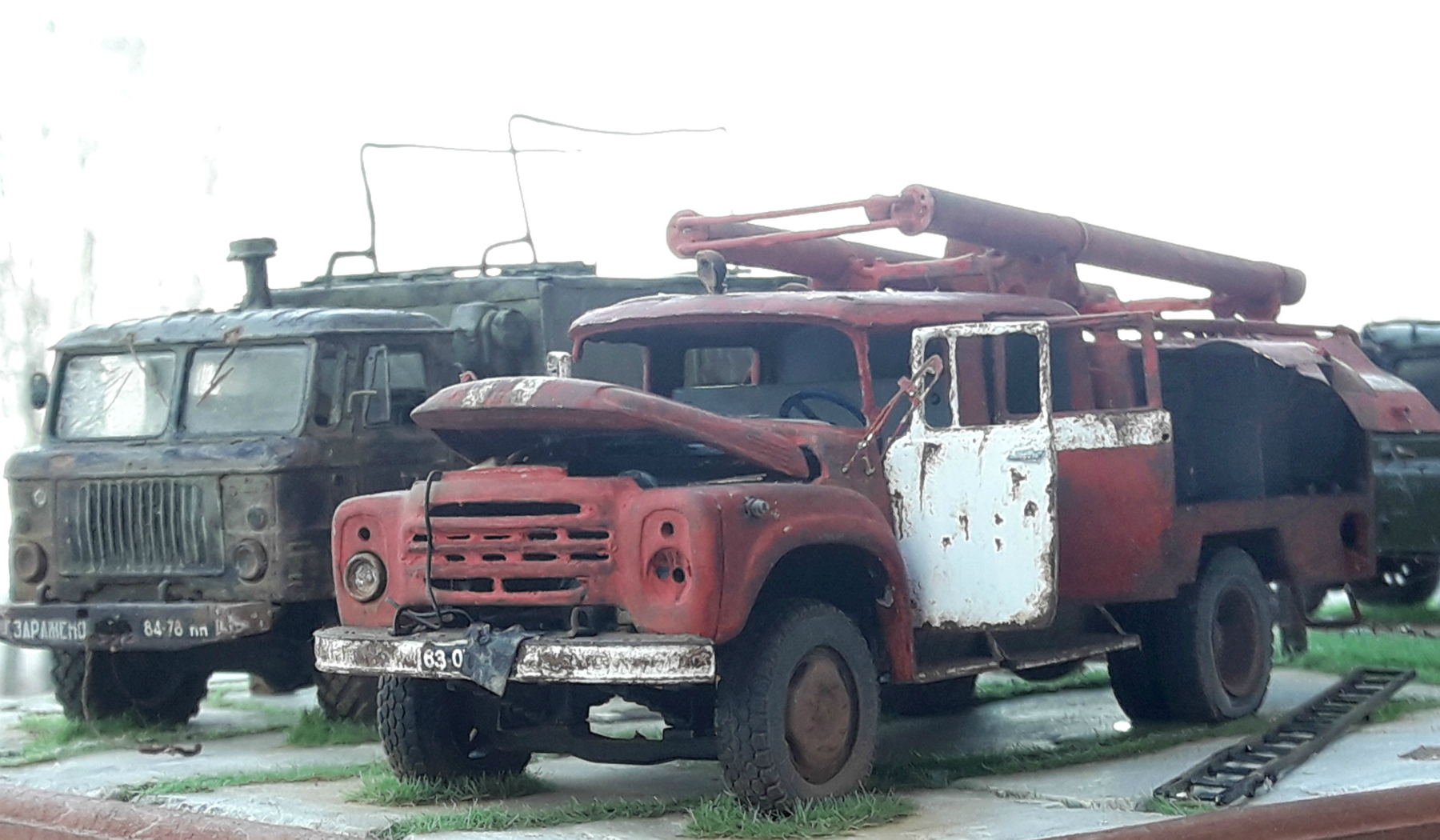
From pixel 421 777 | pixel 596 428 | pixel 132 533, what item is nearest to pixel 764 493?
pixel 596 428

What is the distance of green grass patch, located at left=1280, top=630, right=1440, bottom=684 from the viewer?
11.7 m

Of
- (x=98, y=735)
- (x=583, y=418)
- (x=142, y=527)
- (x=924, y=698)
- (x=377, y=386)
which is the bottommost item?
(x=924, y=698)

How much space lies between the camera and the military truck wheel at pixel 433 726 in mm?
8328

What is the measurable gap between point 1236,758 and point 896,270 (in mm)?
3392

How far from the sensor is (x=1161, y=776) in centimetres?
848

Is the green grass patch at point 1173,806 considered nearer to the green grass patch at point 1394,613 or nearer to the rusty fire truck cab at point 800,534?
the rusty fire truck cab at point 800,534

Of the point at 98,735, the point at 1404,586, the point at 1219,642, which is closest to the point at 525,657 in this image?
the point at 98,735

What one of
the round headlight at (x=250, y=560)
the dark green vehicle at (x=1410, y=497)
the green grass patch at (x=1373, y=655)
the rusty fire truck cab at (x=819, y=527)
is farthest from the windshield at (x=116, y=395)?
the dark green vehicle at (x=1410, y=497)

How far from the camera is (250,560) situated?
10.2 meters

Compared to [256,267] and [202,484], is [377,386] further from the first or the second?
[256,267]

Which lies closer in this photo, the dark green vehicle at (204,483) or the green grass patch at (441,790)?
the green grass patch at (441,790)

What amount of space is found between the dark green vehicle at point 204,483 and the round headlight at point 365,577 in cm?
188

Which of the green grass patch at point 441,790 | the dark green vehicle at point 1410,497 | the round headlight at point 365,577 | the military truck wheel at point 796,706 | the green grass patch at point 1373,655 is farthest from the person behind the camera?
the dark green vehicle at point 1410,497

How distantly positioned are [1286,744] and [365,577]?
417cm
